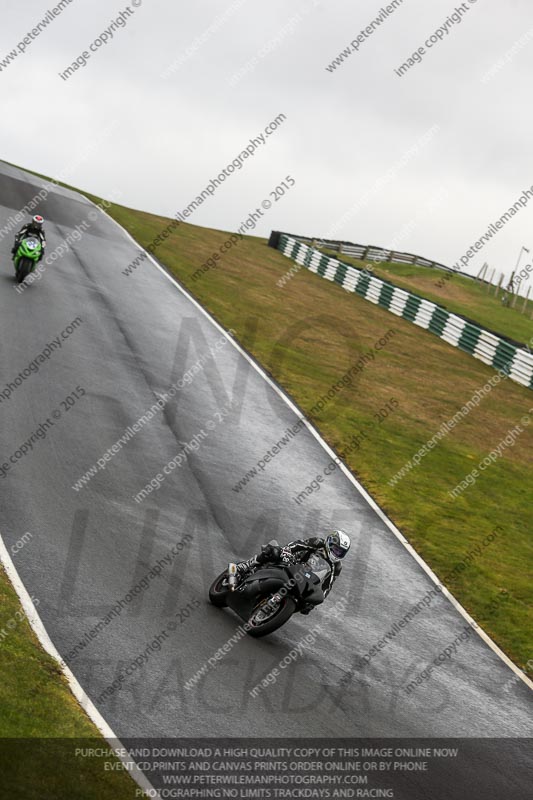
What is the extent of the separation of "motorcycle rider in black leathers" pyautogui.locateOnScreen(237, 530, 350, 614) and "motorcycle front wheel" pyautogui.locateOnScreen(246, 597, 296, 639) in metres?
0.49

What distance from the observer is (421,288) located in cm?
5556

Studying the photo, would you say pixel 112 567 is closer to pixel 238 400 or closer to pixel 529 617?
pixel 529 617

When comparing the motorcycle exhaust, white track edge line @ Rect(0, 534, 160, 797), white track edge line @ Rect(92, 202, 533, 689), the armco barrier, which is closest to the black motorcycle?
the motorcycle exhaust

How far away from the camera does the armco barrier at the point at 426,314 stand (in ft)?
115

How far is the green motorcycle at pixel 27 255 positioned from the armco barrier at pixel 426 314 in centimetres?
1689

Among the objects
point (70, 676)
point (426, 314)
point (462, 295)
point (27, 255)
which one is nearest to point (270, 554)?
point (70, 676)

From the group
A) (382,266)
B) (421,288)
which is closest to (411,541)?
(421,288)

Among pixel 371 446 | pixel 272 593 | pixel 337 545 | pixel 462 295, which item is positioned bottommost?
pixel 272 593

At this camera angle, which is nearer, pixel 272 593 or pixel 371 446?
pixel 272 593

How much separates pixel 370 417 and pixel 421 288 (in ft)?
102

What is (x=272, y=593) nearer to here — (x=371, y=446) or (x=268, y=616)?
(x=268, y=616)

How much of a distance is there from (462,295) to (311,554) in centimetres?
4587

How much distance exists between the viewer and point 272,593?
12.3m

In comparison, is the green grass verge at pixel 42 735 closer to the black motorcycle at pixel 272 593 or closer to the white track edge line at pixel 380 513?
the black motorcycle at pixel 272 593
